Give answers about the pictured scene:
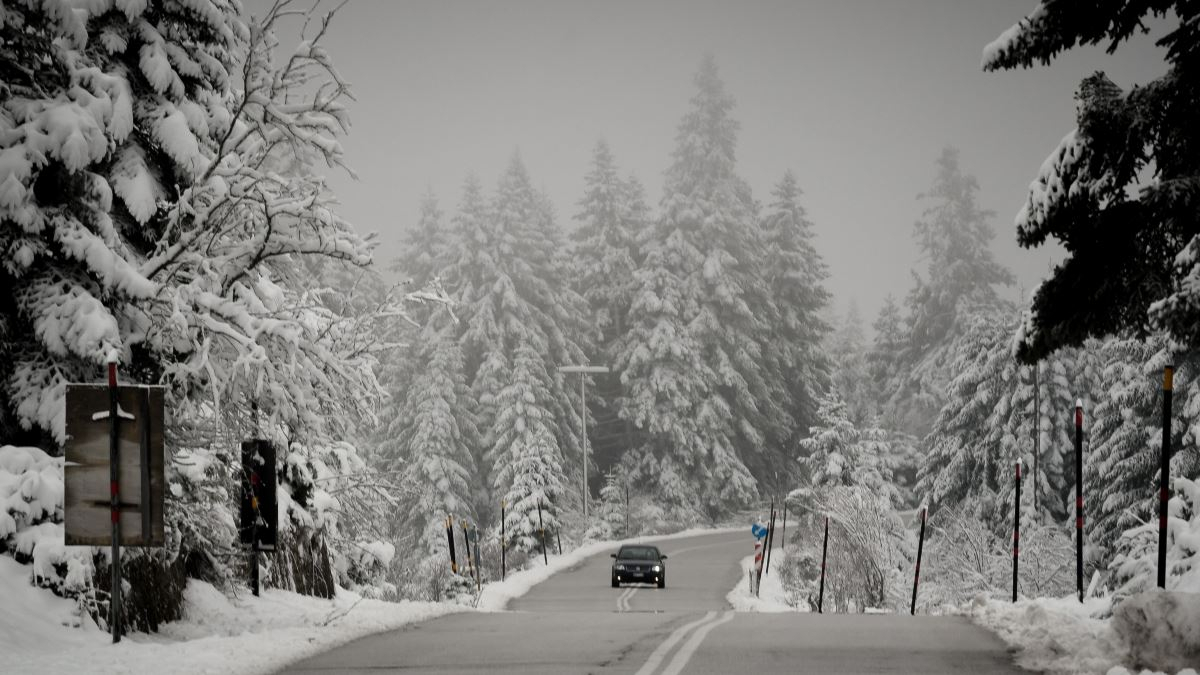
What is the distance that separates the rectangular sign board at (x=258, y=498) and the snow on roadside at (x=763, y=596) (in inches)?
665

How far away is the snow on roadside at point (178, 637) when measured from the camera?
320 inches

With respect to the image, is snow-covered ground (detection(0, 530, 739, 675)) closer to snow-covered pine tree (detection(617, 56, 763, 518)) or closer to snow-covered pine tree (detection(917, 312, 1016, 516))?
snow-covered pine tree (detection(917, 312, 1016, 516))

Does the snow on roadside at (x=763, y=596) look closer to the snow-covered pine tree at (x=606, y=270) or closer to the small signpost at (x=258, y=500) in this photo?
the small signpost at (x=258, y=500)

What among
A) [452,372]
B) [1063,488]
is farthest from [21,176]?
[452,372]

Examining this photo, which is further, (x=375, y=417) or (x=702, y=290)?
(x=702, y=290)

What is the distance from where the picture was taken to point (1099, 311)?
964 centimetres

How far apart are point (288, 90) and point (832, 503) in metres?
27.0

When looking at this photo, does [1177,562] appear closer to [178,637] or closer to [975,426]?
[178,637]

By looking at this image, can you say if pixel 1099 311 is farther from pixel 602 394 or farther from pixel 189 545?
pixel 602 394

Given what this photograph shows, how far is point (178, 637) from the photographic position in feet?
→ 34.2

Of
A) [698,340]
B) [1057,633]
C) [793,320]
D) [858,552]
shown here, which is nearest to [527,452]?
[858,552]

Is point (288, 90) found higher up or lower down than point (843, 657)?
higher up

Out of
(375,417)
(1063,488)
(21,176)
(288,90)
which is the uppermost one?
(288,90)

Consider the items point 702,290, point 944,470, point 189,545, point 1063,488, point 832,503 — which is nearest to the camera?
point 189,545
